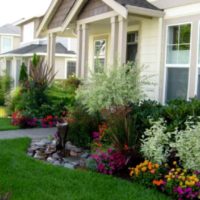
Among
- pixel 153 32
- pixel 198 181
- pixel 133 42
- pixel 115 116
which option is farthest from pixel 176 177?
pixel 133 42

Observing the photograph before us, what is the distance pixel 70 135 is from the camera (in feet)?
27.9

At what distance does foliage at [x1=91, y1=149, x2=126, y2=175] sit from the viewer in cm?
638

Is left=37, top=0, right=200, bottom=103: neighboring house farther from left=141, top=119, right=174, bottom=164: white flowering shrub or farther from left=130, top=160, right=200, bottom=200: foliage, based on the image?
left=130, top=160, right=200, bottom=200: foliage

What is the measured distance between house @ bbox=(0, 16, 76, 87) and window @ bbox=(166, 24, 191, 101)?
1567 cm

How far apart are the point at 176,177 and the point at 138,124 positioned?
214 cm

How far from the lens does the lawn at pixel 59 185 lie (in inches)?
207

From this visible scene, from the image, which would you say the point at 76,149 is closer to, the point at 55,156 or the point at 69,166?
the point at 55,156

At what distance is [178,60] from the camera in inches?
401

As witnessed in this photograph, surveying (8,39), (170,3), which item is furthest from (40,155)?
(8,39)

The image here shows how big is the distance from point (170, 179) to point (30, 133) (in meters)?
5.71

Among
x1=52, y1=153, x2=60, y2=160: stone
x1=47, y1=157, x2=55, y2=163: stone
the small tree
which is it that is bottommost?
x1=47, y1=157, x2=55, y2=163: stone

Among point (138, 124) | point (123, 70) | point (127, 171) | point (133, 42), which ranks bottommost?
point (127, 171)

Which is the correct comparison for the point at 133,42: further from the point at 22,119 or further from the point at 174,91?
the point at 22,119

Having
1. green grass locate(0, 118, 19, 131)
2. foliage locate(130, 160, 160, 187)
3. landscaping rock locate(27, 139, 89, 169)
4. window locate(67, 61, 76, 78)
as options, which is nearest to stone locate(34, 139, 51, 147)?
landscaping rock locate(27, 139, 89, 169)
